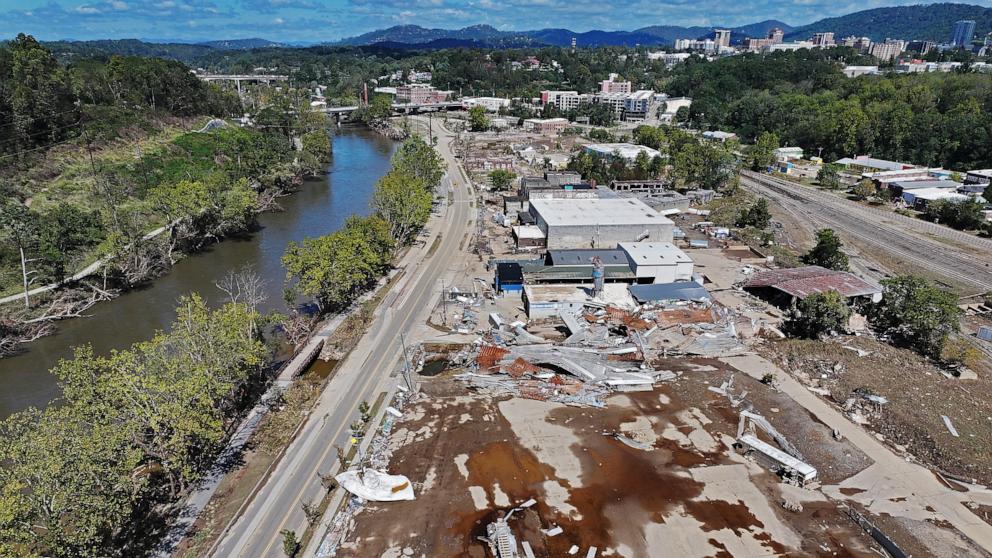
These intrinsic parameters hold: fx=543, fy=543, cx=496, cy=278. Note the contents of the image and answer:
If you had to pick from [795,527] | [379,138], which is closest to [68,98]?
[379,138]

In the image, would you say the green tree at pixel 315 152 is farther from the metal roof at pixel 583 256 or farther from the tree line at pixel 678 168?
the metal roof at pixel 583 256

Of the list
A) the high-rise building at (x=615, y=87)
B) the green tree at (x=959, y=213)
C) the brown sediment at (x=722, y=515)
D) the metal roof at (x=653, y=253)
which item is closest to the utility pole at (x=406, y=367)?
the brown sediment at (x=722, y=515)

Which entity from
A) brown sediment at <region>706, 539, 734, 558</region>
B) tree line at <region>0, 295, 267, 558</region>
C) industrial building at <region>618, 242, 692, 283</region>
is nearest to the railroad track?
industrial building at <region>618, 242, 692, 283</region>

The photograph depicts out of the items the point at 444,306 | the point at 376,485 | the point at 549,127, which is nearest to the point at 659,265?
the point at 444,306

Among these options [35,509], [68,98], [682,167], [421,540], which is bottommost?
[421,540]

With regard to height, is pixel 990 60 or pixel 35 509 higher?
pixel 990 60

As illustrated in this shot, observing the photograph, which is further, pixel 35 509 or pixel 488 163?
pixel 488 163

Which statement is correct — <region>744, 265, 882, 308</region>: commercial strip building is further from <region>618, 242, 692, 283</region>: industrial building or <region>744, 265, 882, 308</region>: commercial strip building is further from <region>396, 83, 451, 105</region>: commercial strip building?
<region>396, 83, 451, 105</region>: commercial strip building

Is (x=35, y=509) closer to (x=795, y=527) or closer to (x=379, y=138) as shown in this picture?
(x=795, y=527)
